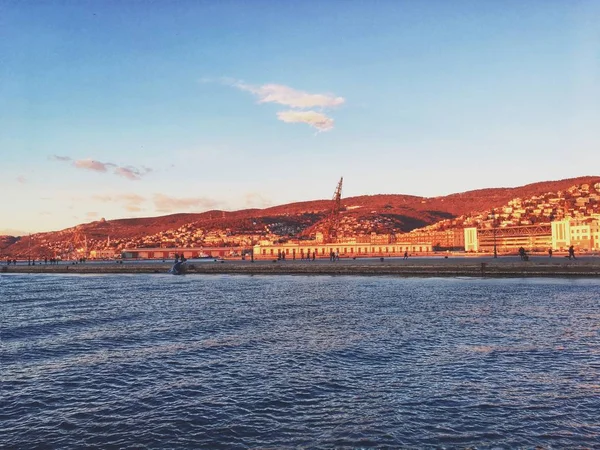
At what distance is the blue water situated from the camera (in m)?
10.5

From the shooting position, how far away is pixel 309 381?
14.3m

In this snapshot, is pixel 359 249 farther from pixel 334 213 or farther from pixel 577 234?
pixel 577 234

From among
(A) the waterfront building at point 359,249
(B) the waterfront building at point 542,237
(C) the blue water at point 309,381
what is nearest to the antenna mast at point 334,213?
(A) the waterfront building at point 359,249

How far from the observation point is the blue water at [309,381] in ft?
34.3

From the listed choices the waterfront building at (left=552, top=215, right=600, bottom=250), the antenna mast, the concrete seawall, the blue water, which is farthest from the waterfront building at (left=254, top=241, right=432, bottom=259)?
the blue water

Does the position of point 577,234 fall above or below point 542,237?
above

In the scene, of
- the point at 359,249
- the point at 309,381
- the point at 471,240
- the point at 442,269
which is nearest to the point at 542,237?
the point at 471,240

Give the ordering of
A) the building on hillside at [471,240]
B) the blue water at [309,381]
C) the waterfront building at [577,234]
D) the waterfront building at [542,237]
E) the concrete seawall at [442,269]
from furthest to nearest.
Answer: the building on hillside at [471,240] < the waterfront building at [542,237] < the waterfront building at [577,234] < the concrete seawall at [442,269] < the blue water at [309,381]

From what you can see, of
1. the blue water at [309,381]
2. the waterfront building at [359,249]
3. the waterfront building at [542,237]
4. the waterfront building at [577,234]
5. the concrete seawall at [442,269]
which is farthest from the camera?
the waterfront building at [359,249]

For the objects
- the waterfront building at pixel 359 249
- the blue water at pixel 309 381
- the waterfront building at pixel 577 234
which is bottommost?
the blue water at pixel 309 381

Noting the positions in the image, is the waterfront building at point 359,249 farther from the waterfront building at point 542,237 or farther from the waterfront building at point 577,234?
the waterfront building at point 577,234

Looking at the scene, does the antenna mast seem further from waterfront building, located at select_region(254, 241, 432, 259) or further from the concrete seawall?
the concrete seawall

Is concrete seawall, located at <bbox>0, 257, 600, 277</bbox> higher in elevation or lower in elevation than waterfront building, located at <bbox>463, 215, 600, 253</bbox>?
lower

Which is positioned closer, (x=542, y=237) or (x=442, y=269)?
(x=442, y=269)
